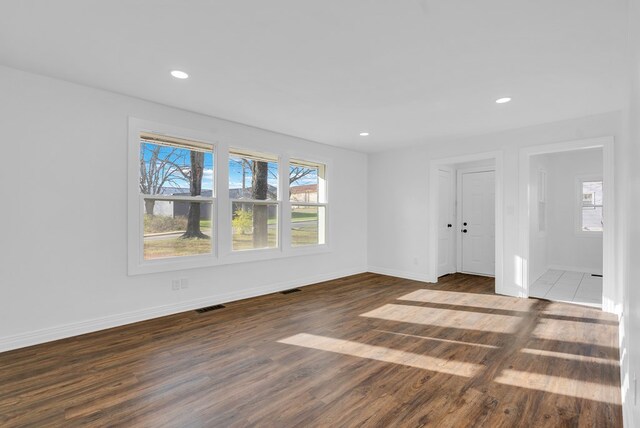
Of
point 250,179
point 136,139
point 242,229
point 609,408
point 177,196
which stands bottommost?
point 609,408

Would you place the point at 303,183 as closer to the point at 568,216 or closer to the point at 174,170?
the point at 174,170

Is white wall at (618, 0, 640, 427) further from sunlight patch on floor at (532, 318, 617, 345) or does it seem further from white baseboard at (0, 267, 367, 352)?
white baseboard at (0, 267, 367, 352)

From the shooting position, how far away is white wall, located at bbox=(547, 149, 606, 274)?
251 inches

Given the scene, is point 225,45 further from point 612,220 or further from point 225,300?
point 612,220

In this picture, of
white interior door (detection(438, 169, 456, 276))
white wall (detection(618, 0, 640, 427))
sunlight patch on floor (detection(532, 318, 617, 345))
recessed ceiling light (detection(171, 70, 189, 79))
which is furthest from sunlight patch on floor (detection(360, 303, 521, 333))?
recessed ceiling light (detection(171, 70, 189, 79))

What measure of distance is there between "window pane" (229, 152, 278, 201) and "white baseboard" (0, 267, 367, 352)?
4.59 ft

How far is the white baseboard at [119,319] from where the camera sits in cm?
290

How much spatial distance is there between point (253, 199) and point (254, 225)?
40 centimetres

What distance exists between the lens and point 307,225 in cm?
566

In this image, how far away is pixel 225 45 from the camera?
2.47m

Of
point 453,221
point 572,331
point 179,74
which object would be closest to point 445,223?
point 453,221

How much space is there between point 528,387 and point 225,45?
3405 mm

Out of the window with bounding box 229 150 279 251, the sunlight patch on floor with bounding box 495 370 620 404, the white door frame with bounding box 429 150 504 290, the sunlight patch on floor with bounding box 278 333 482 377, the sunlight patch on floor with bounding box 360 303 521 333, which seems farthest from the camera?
the white door frame with bounding box 429 150 504 290

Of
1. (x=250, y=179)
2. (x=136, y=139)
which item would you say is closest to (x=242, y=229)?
(x=250, y=179)
